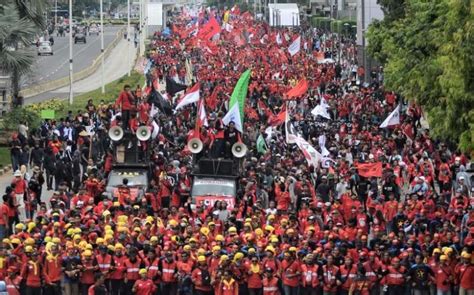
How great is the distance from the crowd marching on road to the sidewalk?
20913 mm

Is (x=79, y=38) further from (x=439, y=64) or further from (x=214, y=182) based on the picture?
(x=439, y=64)

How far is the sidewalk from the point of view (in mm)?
73188

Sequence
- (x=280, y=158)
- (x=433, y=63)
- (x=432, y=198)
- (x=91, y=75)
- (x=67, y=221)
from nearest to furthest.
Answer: (x=67, y=221) → (x=432, y=198) → (x=433, y=63) → (x=280, y=158) → (x=91, y=75)

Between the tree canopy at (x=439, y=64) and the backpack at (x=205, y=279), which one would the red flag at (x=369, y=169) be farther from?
the backpack at (x=205, y=279)

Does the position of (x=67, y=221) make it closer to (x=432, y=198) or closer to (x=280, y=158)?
(x=432, y=198)

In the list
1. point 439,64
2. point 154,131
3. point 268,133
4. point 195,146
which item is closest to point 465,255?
point 439,64

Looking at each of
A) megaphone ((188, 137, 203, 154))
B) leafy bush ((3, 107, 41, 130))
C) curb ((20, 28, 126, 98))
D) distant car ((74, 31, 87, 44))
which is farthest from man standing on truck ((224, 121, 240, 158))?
distant car ((74, 31, 87, 44))

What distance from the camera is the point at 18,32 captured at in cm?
4753

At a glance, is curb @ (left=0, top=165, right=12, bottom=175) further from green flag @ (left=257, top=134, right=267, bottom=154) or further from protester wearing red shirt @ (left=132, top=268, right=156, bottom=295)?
protester wearing red shirt @ (left=132, top=268, right=156, bottom=295)

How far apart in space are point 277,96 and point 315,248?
2933cm

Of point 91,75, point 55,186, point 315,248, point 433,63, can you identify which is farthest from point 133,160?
point 91,75

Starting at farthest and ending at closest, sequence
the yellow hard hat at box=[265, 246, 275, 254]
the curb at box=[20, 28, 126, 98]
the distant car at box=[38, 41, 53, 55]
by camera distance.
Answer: the distant car at box=[38, 41, 53, 55] → the curb at box=[20, 28, 126, 98] → the yellow hard hat at box=[265, 246, 275, 254]

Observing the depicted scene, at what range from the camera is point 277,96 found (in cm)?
5472

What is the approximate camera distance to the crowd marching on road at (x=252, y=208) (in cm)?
2469
